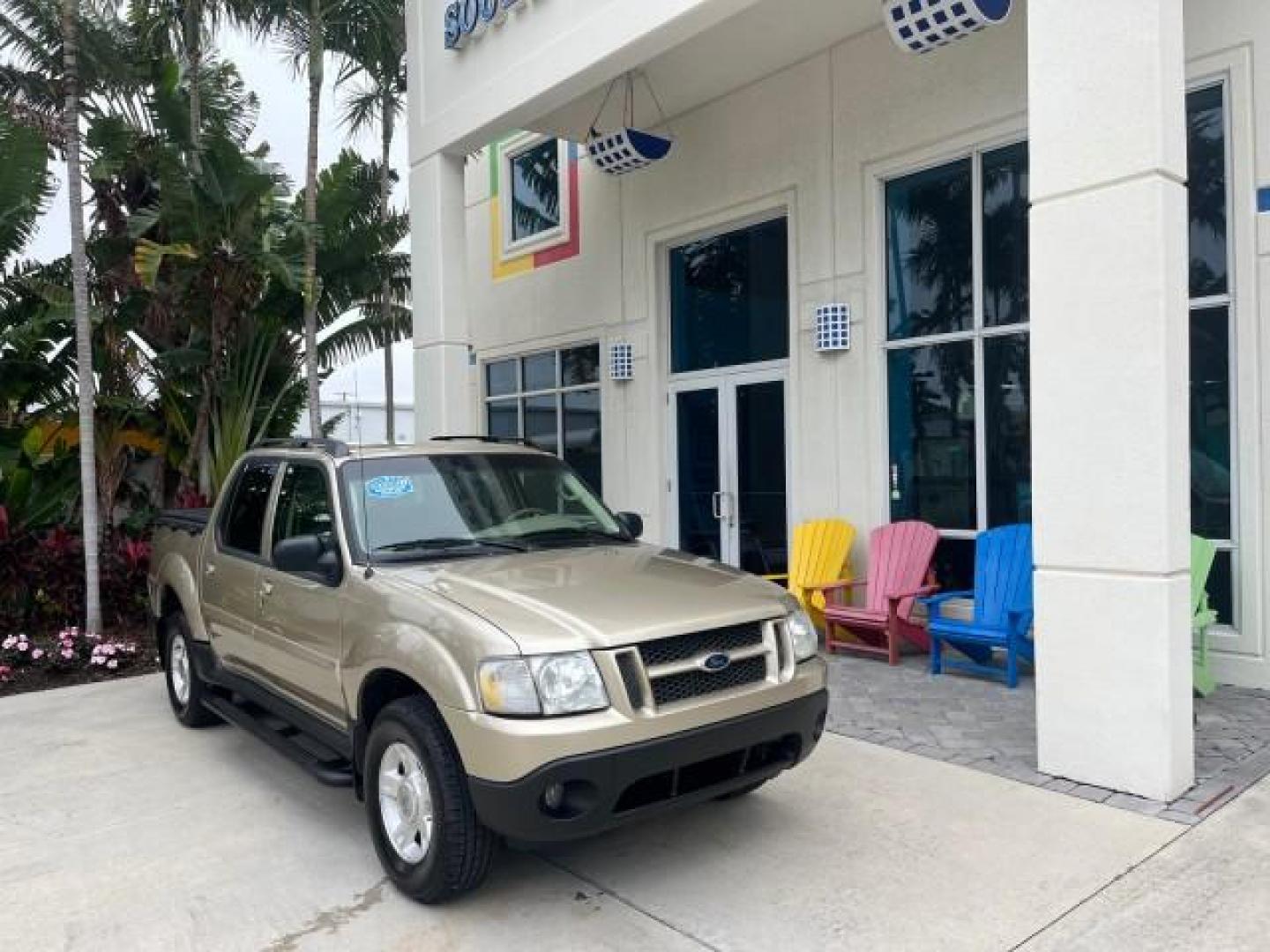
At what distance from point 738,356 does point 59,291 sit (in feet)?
21.8

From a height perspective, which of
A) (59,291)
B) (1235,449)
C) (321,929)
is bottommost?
(321,929)

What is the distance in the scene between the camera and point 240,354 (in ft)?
35.3

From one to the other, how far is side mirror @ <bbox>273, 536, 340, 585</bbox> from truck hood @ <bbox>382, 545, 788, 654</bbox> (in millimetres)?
270

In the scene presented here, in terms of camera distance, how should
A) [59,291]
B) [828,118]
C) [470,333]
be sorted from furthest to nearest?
[470,333] → [59,291] → [828,118]

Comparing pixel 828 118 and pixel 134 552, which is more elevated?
pixel 828 118

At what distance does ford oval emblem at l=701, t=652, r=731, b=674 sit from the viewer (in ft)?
11.7

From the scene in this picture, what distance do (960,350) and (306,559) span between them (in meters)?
5.61

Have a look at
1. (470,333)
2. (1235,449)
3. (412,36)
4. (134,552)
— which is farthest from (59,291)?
(1235,449)

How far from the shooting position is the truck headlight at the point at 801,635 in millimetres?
4004

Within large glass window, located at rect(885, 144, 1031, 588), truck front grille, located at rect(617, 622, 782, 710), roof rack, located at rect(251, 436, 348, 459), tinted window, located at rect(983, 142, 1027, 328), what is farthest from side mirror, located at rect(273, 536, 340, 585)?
tinted window, located at rect(983, 142, 1027, 328)

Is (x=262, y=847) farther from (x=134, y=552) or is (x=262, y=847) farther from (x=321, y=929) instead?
(x=134, y=552)

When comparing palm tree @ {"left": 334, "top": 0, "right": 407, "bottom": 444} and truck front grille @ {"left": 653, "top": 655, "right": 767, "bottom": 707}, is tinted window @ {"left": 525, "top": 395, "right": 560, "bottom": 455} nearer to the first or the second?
palm tree @ {"left": 334, "top": 0, "right": 407, "bottom": 444}

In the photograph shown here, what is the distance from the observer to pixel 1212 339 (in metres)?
6.38

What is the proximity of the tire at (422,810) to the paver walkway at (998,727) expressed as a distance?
2.82 metres
